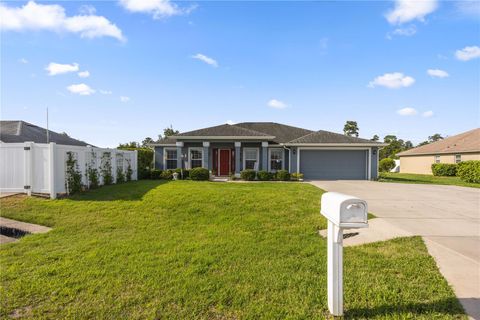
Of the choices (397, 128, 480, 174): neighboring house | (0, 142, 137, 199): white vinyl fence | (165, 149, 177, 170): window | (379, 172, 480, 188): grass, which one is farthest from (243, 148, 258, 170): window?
(397, 128, 480, 174): neighboring house

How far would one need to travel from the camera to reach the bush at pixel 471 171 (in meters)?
17.4

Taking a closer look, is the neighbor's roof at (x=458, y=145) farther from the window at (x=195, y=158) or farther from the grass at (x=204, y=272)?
the grass at (x=204, y=272)

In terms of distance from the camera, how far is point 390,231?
5.45 meters

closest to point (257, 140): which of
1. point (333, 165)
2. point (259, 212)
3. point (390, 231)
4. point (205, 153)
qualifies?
point (205, 153)

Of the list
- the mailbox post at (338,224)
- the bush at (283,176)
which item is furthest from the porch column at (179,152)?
the mailbox post at (338,224)

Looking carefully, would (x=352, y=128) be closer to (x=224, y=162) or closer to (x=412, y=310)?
(x=224, y=162)

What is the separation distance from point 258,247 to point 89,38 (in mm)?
9248

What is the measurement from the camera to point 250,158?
61.3ft

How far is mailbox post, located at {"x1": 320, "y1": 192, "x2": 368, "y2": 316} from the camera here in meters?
2.29

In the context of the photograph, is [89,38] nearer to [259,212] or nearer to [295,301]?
[259,212]

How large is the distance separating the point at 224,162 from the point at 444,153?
25.3 m

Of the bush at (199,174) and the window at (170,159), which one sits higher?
the window at (170,159)

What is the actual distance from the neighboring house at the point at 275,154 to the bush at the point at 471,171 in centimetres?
660

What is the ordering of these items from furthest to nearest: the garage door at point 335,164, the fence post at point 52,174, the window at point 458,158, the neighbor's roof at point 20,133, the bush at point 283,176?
the window at point 458,158
the garage door at point 335,164
the bush at point 283,176
the neighbor's roof at point 20,133
the fence post at point 52,174
